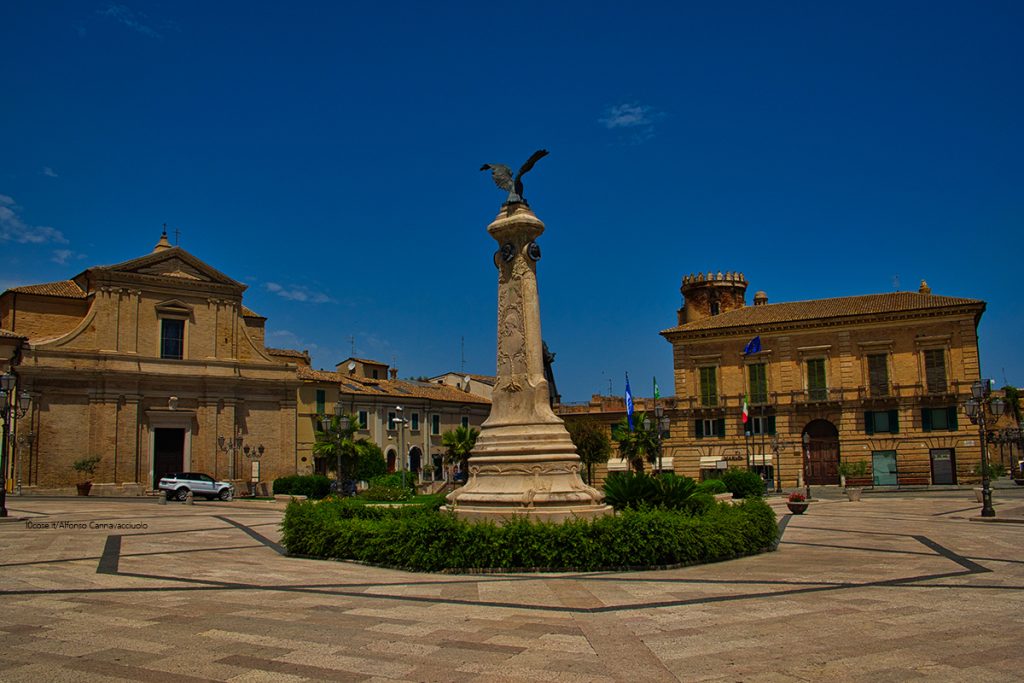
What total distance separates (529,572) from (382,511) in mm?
4776

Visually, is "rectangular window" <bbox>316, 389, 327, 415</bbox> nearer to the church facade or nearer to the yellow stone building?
the church facade

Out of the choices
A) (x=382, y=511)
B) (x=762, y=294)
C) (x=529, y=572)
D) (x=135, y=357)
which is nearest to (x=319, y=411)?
(x=135, y=357)

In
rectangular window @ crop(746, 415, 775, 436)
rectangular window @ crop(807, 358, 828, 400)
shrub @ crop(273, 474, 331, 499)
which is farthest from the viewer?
rectangular window @ crop(746, 415, 775, 436)

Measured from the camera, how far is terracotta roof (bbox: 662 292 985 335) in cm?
5044

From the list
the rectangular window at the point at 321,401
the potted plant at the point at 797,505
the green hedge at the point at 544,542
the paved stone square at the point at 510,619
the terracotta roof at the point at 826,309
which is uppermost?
the terracotta roof at the point at 826,309

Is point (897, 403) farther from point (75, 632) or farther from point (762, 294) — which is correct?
point (75, 632)

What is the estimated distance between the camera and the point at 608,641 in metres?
7.50

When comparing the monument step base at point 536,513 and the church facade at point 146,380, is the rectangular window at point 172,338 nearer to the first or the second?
the church facade at point 146,380

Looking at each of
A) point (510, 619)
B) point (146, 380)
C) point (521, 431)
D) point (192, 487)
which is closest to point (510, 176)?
point (521, 431)

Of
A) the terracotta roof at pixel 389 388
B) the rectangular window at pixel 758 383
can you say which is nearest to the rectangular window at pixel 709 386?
the rectangular window at pixel 758 383

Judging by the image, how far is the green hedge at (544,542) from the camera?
12.1 metres

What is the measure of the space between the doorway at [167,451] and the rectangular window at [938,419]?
4276 cm

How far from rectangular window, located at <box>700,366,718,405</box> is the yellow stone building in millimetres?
67

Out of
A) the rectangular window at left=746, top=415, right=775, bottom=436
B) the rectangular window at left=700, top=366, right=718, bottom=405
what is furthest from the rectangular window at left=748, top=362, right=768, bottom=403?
the rectangular window at left=700, top=366, right=718, bottom=405
